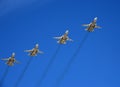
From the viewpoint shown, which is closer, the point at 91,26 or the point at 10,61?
the point at 91,26

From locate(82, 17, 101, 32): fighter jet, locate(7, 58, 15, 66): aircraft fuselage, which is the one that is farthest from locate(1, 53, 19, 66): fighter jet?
locate(82, 17, 101, 32): fighter jet

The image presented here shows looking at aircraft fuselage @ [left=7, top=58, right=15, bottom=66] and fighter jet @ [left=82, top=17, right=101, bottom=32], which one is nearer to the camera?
fighter jet @ [left=82, top=17, right=101, bottom=32]

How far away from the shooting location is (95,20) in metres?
72.6

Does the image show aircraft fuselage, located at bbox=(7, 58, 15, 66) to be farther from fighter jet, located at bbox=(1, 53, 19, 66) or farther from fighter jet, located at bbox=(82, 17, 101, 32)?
fighter jet, located at bbox=(82, 17, 101, 32)

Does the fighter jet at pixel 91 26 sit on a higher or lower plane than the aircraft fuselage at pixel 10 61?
higher

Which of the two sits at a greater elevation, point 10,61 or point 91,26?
point 91,26

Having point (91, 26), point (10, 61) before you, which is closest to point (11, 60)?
point (10, 61)

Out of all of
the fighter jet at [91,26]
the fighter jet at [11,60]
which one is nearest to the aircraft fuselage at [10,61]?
the fighter jet at [11,60]

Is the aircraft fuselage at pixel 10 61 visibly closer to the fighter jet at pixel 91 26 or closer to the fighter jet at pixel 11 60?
the fighter jet at pixel 11 60

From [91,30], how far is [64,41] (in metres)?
8.15

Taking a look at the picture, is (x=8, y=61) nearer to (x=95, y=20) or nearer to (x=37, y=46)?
(x=37, y=46)

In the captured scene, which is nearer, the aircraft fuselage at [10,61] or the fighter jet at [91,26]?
the fighter jet at [91,26]

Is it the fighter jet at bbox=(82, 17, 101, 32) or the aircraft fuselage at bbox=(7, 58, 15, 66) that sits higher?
the fighter jet at bbox=(82, 17, 101, 32)

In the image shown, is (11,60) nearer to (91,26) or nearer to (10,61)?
(10,61)
